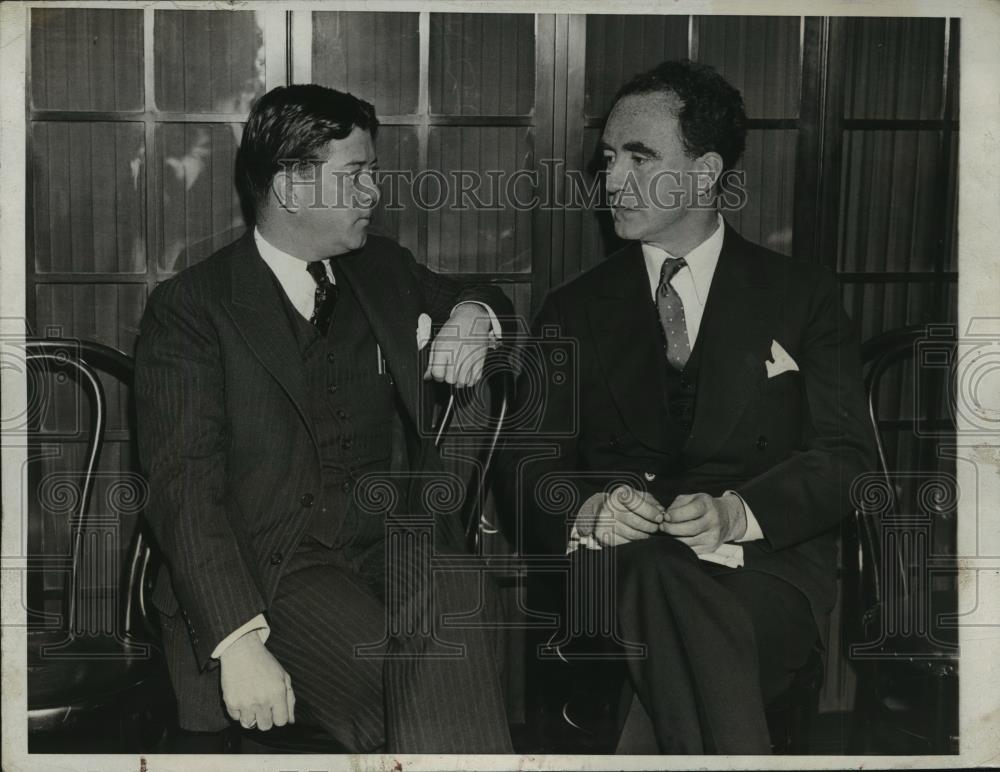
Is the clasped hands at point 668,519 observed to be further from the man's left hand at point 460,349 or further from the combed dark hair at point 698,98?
the combed dark hair at point 698,98

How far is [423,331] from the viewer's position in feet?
5.98

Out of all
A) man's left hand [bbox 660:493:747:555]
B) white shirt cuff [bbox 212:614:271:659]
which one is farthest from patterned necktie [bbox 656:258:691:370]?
white shirt cuff [bbox 212:614:271:659]

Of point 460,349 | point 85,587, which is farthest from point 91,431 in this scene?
point 460,349

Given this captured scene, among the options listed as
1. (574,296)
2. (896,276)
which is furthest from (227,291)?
(896,276)

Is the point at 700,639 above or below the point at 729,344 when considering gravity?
below

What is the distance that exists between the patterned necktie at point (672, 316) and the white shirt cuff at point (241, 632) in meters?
0.83

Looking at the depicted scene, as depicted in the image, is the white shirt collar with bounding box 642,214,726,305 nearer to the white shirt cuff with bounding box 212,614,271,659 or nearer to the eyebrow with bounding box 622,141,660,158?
the eyebrow with bounding box 622,141,660,158

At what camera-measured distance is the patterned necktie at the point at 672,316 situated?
1.85m

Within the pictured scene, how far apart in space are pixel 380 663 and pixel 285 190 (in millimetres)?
806

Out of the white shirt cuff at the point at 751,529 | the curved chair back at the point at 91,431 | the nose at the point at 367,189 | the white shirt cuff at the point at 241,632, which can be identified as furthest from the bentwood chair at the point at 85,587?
the white shirt cuff at the point at 751,529

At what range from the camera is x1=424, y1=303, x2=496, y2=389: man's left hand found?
5.88ft

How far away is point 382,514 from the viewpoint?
1.76m

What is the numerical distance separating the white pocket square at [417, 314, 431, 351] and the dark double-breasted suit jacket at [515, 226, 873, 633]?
0.70ft

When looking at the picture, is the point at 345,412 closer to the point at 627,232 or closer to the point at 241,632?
the point at 241,632
